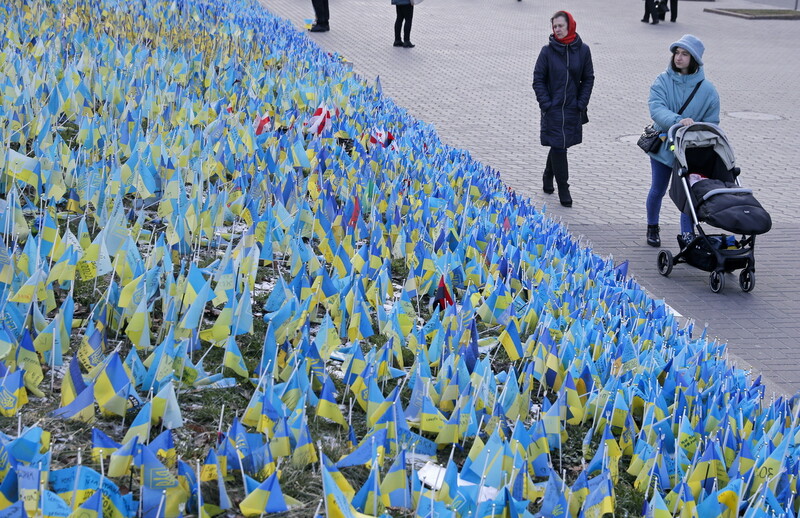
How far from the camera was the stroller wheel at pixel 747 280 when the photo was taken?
23.4 ft

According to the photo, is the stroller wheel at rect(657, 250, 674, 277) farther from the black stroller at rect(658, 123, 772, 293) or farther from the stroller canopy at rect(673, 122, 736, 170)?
the stroller canopy at rect(673, 122, 736, 170)

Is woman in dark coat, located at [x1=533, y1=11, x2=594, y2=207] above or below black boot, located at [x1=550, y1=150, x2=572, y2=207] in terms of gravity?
above

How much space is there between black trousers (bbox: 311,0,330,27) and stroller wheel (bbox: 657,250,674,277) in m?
12.4

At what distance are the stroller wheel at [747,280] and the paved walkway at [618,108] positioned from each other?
60mm

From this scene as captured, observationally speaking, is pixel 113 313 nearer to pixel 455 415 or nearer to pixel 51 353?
pixel 51 353

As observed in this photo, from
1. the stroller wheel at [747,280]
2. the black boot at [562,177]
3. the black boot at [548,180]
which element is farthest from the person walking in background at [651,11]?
the stroller wheel at [747,280]

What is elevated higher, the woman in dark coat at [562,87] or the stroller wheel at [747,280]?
the woman in dark coat at [562,87]

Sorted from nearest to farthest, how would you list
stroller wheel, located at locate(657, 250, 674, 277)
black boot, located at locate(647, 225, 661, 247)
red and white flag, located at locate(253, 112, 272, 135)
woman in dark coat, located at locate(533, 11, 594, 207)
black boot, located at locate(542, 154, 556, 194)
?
red and white flag, located at locate(253, 112, 272, 135), stroller wheel, located at locate(657, 250, 674, 277), black boot, located at locate(647, 225, 661, 247), woman in dark coat, located at locate(533, 11, 594, 207), black boot, located at locate(542, 154, 556, 194)

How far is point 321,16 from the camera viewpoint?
18906 mm

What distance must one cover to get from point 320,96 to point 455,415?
17.0ft

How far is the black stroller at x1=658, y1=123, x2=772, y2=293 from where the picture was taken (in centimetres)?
691

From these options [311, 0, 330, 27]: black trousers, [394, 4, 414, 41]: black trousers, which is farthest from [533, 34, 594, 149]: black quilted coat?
[311, 0, 330, 27]: black trousers

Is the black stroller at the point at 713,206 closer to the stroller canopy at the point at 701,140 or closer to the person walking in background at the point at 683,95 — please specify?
the stroller canopy at the point at 701,140

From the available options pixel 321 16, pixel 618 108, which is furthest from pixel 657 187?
pixel 321 16
